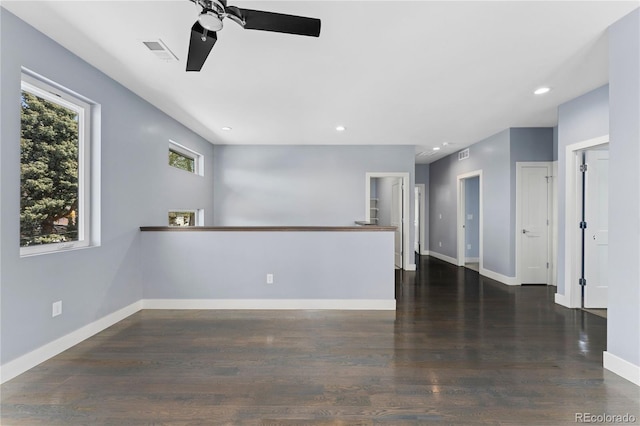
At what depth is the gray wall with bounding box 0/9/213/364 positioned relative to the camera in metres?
2.10

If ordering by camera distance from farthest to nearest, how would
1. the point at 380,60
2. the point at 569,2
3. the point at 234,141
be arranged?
the point at 234,141 < the point at 380,60 < the point at 569,2

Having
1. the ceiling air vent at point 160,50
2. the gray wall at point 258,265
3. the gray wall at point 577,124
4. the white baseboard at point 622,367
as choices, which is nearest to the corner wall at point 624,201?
the white baseboard at point 622,367

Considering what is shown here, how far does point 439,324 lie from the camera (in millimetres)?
3158

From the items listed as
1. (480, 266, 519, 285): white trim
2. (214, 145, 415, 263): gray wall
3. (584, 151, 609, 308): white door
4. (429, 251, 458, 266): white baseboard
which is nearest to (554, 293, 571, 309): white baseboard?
(584, 151, 609, 308): white door

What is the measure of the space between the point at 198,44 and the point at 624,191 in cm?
307

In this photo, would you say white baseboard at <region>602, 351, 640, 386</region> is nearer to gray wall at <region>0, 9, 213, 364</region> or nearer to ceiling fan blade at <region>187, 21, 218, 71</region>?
ceiling fan blade at <region>187, 21, 218, 71</region>

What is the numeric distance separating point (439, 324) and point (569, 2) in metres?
2.86

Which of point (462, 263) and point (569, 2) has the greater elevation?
point (569, 2)

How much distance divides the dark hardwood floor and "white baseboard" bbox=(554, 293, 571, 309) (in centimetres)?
33

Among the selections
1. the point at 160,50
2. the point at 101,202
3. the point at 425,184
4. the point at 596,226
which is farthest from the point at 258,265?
the point at 425,184

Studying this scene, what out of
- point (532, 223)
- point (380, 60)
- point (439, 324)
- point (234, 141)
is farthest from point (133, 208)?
point (532, 223)

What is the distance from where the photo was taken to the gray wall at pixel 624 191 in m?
2.04

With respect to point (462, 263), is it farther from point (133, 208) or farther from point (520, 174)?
point (133, 208)

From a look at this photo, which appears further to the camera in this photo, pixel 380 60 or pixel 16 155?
pixel 380 60
